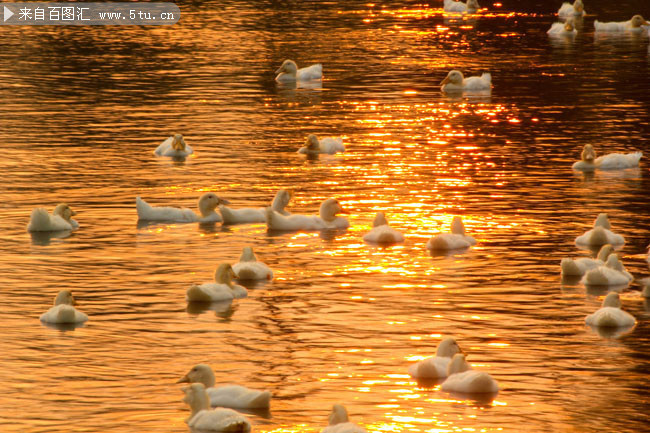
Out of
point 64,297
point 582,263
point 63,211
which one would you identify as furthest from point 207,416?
point 63,211

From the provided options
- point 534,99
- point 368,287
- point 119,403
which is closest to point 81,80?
point 534,99

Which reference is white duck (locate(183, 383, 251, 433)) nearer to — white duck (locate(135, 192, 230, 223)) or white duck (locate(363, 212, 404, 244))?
white duck (locate(363, 212, 404, 244))

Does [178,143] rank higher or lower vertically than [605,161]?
higher

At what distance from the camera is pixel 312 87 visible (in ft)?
173

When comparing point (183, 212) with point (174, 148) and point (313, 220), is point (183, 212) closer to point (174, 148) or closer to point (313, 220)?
point (313, 220)

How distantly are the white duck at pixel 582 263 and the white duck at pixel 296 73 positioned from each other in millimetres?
27847

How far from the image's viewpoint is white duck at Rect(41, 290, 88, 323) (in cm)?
2347

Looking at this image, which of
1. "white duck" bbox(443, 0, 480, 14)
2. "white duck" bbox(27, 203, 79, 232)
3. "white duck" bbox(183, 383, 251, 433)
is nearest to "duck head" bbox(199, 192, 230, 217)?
"white duck" bbox(27, 203, 79, 232)

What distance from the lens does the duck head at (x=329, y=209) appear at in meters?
30.1

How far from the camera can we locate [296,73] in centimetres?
5384

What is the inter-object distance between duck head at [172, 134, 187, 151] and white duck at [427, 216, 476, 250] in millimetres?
11137

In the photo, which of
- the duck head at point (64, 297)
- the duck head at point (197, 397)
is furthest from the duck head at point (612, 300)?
the duck head at point (64, 297)

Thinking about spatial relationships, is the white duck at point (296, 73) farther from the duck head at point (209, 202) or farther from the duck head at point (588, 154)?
the duck head at point (209, 202)

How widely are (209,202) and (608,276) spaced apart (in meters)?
9.23
